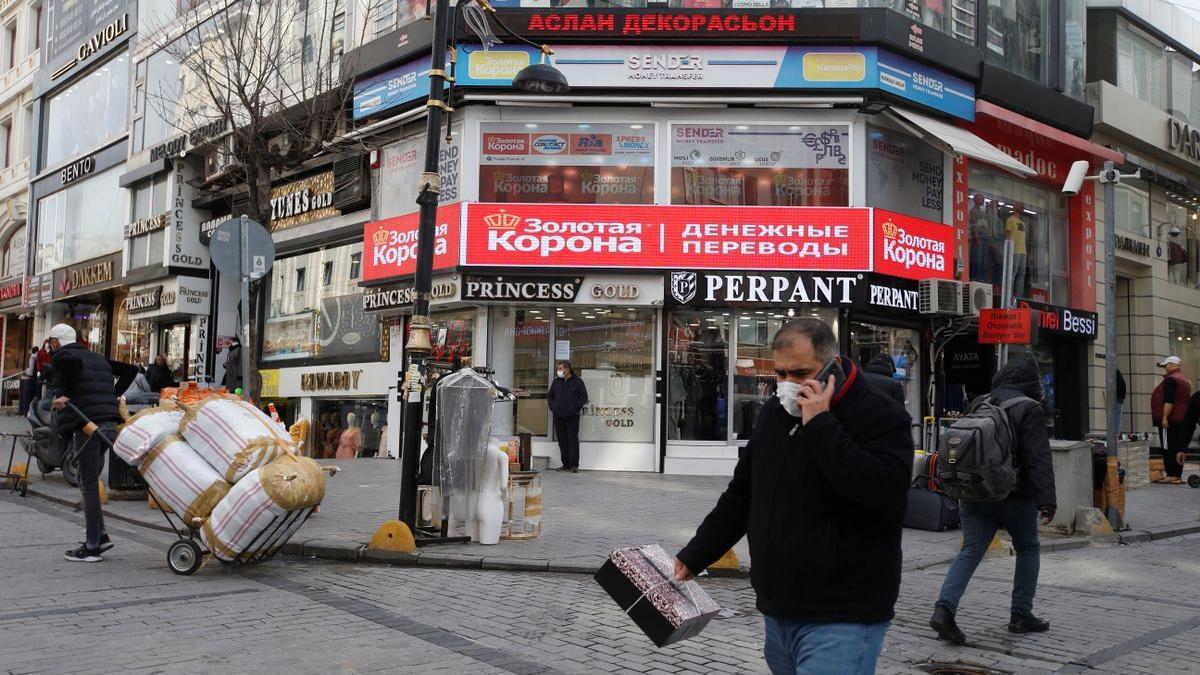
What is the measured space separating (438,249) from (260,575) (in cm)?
973

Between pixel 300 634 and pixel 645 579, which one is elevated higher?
pixel 645 579

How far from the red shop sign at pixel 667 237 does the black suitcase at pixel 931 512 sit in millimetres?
6158

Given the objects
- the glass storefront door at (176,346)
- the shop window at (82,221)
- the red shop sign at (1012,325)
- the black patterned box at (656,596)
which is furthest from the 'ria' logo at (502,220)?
the shop window at (82,221)

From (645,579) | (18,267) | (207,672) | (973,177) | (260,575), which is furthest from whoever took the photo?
(18,267)

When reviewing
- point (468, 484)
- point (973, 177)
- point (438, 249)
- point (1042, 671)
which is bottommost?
point (1042, 671)

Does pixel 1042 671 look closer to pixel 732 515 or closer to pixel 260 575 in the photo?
pixel 732 515

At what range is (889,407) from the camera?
9.98 ft

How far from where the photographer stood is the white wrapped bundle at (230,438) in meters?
7.36

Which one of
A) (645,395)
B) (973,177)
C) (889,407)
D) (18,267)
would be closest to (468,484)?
(889,407)

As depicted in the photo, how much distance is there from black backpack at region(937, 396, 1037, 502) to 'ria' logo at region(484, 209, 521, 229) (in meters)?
11.1

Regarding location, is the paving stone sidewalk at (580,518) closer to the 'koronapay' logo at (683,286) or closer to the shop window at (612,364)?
the shop window at (612,364)

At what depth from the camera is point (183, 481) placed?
24.2ft

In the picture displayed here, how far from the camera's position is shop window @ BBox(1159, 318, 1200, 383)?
2472 cm

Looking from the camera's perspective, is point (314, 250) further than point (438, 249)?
Yes
